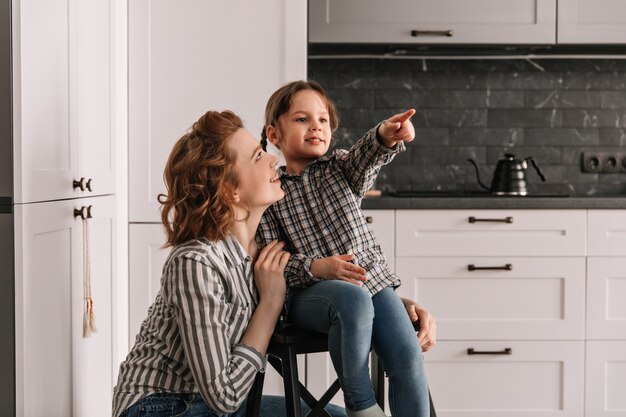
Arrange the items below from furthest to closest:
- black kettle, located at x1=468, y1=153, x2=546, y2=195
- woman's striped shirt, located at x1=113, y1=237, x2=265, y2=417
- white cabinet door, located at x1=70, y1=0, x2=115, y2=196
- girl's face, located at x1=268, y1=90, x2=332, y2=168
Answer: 1. black kettle, located at x1=468, y1=153, x2=546, y2=195
2. white cabinet door, located at x1=70, y1=0, x2=115, y2=196
3. girl's face, located at x1=268, y1=90, x2=332, y2=168
4. woman's striped shirt, located at x1=113, y1=237, x2=265, y2=417

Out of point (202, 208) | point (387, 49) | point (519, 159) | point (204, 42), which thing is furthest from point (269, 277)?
point (519, 159)

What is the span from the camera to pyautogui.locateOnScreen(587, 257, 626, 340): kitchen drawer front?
3.08 metres

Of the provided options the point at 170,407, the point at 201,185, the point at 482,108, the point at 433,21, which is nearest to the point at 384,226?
the point at 433,21

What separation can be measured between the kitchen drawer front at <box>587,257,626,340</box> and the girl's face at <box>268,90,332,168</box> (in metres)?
1.42

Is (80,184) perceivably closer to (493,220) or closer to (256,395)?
(256,395)

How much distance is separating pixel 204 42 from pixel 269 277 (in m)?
1.31

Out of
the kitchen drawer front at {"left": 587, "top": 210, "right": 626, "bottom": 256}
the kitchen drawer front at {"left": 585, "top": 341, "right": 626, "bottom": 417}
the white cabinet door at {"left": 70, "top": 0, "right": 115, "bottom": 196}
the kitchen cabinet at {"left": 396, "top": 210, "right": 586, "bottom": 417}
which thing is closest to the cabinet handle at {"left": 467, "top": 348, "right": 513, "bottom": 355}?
the kitchen cabinet at {"left": 396, "top": 210, "right": 586, "bottom": 417}

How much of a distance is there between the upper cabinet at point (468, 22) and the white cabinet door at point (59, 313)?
1.21 metres

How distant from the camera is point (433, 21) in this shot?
10.7 ft

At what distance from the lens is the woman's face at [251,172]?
5.81 ft

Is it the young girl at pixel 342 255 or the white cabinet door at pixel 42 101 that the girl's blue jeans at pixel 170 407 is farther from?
the white cabinet door at pixel 42 101

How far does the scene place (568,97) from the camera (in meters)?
3.68

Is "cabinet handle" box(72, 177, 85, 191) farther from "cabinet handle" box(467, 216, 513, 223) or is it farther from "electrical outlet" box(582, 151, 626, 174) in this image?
"electrical outlet" box(582, 151, 626, 174)

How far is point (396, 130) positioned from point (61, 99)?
783mm
